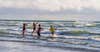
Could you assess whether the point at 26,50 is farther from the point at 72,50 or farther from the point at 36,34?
the point at 36,34

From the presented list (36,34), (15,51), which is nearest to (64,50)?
(15,51)

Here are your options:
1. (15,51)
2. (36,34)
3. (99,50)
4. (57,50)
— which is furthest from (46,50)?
(36,34)

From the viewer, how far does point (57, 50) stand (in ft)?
79.5

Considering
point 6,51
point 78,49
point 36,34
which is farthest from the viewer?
point 36,34

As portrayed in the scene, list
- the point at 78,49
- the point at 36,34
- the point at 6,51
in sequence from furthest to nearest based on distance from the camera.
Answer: the point at 36,34, the point at 78,49, the point at 6,51

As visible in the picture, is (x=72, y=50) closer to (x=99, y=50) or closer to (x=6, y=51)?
(x=99, y=50)

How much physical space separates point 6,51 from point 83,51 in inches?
216

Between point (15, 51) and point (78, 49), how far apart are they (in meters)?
4.94

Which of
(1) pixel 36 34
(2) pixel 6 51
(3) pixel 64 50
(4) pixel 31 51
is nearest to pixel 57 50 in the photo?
(3) pixel 64 50

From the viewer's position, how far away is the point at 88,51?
24.1 m

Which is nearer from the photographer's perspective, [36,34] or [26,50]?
[26,50]

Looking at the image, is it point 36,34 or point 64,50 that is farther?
point 36,34

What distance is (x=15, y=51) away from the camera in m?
23.2

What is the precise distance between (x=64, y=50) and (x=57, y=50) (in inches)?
21.7
